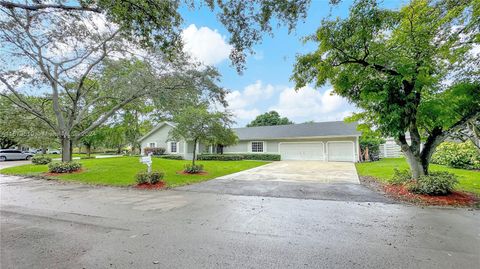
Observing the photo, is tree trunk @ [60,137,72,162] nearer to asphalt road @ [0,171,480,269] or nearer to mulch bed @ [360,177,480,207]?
asphalt road @ [0,171,480,269]

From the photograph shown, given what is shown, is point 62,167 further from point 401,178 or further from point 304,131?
point 304,131

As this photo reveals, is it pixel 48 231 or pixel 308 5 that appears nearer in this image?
pixel 48 231

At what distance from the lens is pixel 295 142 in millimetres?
23734

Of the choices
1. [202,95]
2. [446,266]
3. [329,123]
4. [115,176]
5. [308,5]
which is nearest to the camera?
[446,266]

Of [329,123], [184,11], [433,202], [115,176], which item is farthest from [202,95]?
[329,123]

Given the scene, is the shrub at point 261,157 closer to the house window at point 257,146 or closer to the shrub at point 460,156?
the house window at point 257,146

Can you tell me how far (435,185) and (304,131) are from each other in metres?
17.1

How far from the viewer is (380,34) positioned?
7.43 m

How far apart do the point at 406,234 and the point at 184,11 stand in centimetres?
719

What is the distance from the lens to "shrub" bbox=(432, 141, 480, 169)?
1317 centimetres

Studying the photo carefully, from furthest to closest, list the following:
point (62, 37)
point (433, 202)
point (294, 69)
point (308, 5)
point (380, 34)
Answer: point (62, 37) → point (294, 69) → point (380, 34) → point (433, 202) → point (308, 5)

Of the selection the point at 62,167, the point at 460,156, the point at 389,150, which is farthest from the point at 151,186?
the point at 389,150

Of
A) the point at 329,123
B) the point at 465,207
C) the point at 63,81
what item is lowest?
the point at 465,207

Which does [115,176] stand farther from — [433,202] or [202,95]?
[433,202]
